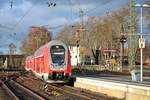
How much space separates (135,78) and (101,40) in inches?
3302

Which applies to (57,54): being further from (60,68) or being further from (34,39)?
(34,39)

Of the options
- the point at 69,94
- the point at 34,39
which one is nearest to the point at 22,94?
the point at 69,94

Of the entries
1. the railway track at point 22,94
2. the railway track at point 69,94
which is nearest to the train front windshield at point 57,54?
the railway track at point 69,94

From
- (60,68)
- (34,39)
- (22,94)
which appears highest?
(34,39)

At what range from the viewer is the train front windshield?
118 feet

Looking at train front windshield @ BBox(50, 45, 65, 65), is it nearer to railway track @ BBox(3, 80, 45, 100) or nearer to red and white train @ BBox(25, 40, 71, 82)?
red and white train @ BBox(25, 40, 71, 82)

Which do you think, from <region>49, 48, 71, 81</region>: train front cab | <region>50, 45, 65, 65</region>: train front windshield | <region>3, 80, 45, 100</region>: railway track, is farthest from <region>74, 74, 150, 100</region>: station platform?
<region>3, 80, 45, 100</region>: railway track

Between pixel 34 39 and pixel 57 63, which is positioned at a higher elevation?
pixel 34 39

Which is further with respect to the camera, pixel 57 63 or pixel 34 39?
pixel 34 39

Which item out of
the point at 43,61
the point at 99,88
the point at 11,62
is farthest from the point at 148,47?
the point at 99,88

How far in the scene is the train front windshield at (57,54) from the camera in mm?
36000

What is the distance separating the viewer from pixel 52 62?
118ft

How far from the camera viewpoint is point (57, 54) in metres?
36.3

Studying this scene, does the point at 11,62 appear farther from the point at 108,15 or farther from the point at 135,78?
the point at 135,78
